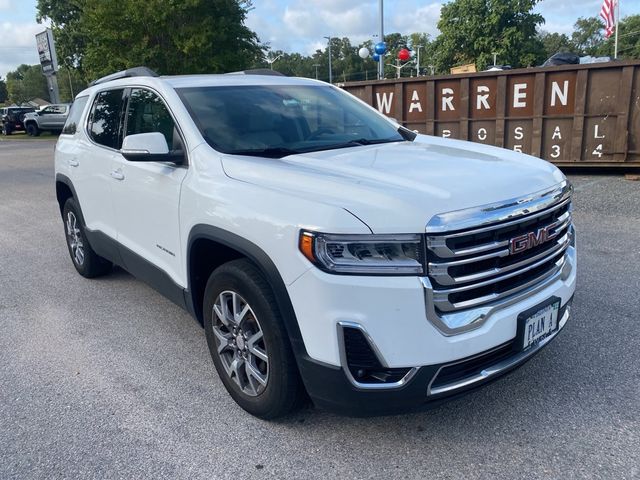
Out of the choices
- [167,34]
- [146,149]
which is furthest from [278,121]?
[167,34]

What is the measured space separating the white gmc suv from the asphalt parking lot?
29 centimetres

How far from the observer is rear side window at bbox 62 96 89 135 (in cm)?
510

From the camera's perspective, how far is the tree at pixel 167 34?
2270 cm

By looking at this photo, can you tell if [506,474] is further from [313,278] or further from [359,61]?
[359,61]

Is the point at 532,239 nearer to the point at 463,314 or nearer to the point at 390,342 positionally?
the point at 463,314

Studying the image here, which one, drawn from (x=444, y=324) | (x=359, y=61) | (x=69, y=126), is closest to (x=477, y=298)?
(x=444, y=324)

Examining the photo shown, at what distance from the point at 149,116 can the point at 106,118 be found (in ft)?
3.00

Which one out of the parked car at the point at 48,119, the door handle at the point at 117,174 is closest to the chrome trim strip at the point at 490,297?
the door handle at the point at 117,174

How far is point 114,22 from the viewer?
23.0m

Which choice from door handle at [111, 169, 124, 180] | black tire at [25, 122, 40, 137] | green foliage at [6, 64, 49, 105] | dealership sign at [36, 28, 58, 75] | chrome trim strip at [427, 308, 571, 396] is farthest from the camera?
green foliage at [6, 64, 49, 105]

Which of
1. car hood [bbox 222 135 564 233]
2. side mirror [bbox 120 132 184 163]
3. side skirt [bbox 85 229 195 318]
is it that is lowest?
side skirt [bbox 85 229 195 318]

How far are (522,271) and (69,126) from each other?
4602mm

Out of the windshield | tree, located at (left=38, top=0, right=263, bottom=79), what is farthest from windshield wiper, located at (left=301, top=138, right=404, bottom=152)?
tree, located at (left=38, top=0, right=263, bottom=79)

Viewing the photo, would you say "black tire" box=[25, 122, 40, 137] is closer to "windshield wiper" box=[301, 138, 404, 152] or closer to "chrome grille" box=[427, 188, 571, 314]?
"windshield wiper" box=[301, 138, 404, 152]
